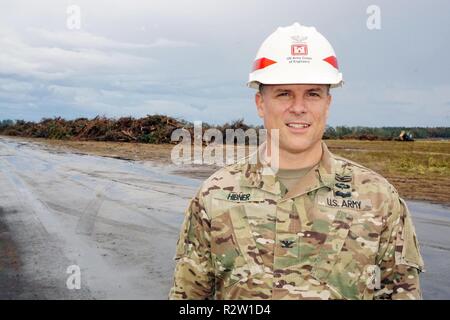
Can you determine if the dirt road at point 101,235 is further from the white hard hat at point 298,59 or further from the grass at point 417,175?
the white hard hat at point 298,59

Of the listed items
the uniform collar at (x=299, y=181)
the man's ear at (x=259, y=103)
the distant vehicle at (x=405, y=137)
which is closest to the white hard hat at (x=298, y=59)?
the man's ear at (x=259, y=103)

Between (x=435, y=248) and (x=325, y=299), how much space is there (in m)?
5.20

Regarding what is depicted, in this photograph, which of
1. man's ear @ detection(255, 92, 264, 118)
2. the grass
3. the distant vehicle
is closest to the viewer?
man's ear @ detection(255, 92, 264, 118)

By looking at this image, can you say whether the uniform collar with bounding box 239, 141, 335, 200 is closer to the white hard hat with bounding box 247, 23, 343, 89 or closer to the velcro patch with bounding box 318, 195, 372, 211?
the velcro patch with bounding box 318, 195, 372, 211

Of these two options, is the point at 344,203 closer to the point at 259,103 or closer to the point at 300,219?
the point at 300,219

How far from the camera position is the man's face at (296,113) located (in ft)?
9.92

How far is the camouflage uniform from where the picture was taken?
9.71 ft

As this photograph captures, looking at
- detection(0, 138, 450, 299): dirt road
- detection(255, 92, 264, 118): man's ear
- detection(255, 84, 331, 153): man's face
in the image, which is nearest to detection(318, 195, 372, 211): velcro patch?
detection(255, 84, 331, 153): man's face

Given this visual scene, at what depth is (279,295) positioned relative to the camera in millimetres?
2922

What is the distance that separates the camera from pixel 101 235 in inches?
333

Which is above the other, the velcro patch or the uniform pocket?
the velcro patch

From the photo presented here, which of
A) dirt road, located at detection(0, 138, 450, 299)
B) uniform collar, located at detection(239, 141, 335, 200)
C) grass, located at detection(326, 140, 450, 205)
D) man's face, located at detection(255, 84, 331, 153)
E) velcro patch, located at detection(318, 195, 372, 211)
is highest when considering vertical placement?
man's face, located at detection(255, 84, 331, 153)

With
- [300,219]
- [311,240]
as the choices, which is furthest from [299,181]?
[311,240]

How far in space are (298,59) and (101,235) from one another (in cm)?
618
